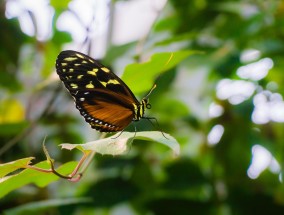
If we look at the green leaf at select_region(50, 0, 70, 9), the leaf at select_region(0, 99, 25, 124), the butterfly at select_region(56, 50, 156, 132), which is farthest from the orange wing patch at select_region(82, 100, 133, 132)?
the leaf at select_region(0, 99, 25, 124)

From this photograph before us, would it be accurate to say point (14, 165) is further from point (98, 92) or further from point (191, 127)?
point (191, 127)

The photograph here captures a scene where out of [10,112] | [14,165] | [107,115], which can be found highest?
[14,165]

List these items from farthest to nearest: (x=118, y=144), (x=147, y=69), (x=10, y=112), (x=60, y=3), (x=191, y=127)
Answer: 1. (x=191, y=127)
2. (x=10, y=112)
3. (x=60, y=3)
4. (x=147, y=69)
5. (x=118, y=144)

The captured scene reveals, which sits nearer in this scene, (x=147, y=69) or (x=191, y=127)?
(x=147, y=69)

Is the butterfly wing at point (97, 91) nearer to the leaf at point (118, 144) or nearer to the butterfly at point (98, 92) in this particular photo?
the butterfly at point (98, 92)

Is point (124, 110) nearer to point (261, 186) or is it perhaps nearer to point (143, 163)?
point (143, 163)

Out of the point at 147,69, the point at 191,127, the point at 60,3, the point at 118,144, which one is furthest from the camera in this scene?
the point at 191,127

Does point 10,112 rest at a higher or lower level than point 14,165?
lower

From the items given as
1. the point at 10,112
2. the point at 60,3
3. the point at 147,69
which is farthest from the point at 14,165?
the point at 10,112

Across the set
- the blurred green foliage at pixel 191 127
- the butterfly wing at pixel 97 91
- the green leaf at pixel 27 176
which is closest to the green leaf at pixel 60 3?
the blurred green foliage at pixel 191 127
